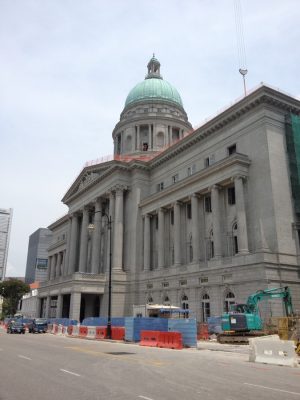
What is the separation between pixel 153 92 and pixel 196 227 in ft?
126

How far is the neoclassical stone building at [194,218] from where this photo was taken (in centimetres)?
3538

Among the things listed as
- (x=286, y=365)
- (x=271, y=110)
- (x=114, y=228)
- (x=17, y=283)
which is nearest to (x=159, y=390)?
(x=286, y=365)

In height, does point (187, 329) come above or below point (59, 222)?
below

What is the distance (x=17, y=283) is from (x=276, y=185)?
275ft

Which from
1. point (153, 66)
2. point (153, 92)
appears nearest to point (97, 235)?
point (153, 92)

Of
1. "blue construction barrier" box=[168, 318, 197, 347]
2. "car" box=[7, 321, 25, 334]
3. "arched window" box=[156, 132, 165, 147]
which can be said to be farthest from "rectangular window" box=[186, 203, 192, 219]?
"car" box=[7, 321, 25, 334]

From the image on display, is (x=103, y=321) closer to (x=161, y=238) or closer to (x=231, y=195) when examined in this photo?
(x=161, y=238)

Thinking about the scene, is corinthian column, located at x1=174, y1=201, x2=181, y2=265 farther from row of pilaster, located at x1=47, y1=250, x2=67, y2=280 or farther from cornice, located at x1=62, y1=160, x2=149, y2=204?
row of pilaster, located at x1=47, y1=250, x2=67, y2=280

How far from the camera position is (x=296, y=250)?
1387 inches

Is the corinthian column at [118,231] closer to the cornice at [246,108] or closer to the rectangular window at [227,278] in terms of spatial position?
the cornice at [246,108]

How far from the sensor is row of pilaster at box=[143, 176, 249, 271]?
36312mm

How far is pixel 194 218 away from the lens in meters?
42.8

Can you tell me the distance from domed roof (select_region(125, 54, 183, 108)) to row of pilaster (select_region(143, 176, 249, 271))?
97.4ft

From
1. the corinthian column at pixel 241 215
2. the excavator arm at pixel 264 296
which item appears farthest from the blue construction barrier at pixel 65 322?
the excavator arm at pixel 264 296
